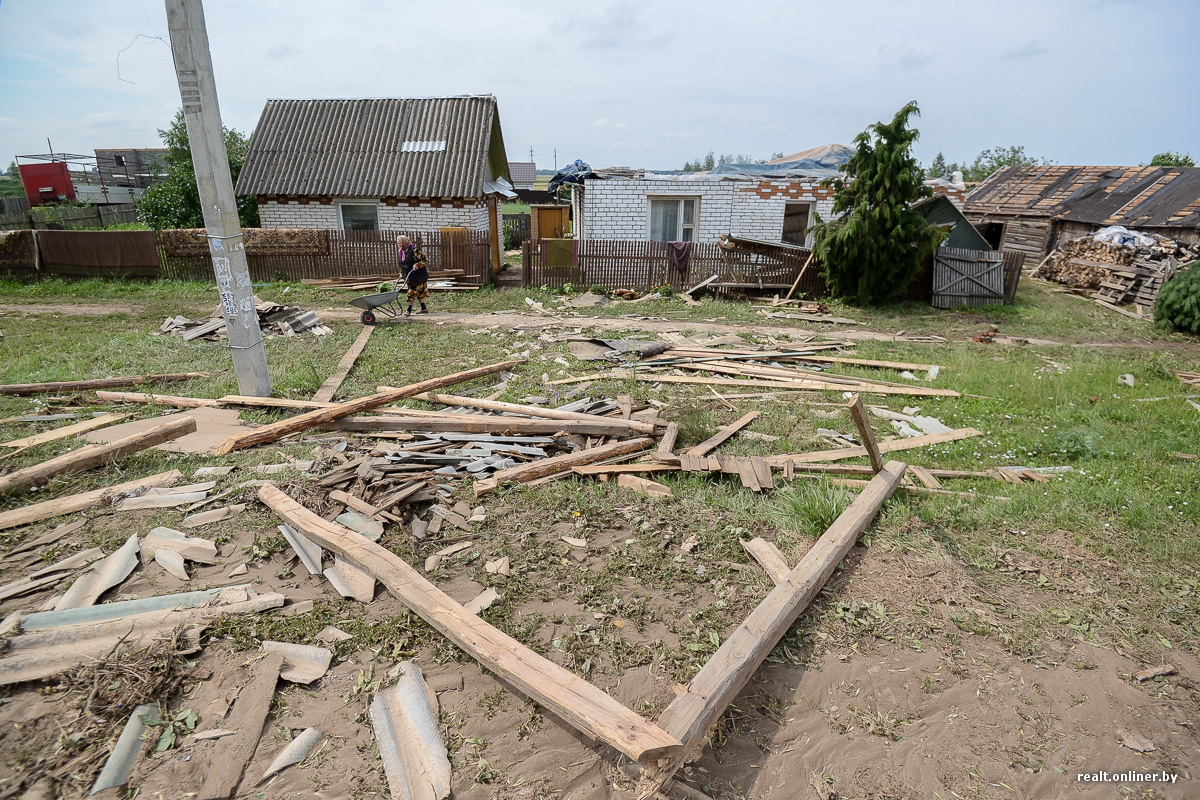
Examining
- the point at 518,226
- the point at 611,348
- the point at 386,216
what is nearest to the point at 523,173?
the point at 518,226

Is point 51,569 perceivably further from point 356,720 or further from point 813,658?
point 813,658

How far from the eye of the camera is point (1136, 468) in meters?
5.88

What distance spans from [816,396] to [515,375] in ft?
14.0

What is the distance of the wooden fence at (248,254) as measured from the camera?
1628cm

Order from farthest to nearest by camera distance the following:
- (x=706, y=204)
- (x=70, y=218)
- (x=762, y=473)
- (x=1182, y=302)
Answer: (x=70, y=218)
(x=706, y=204)
(x=1182, y=302)
(x=762, y=473)

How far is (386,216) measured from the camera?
60.7 feet

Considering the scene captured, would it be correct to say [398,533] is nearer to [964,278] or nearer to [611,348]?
[611,348]

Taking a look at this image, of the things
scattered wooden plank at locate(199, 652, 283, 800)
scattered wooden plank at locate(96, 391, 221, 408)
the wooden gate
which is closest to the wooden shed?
the wooden gate

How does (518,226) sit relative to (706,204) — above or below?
below

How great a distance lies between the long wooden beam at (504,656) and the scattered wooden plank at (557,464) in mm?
1269

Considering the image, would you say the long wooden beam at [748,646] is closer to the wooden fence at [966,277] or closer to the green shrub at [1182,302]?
the wooden fence at [966,277]

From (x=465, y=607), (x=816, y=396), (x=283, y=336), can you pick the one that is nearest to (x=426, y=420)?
(x=465, y=607)

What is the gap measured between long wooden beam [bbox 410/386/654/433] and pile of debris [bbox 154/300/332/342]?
5459mm

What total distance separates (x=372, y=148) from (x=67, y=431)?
50.3 ft
